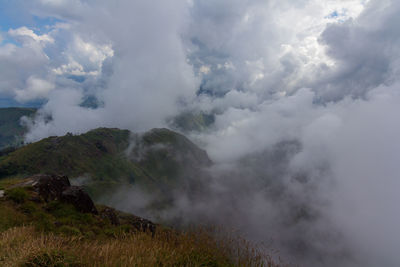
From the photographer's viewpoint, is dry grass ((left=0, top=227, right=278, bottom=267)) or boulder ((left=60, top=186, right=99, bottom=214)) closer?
dry grass ((left=0, top=227, right=278, bottom=267))

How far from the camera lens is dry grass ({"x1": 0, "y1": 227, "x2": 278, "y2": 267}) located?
5.70m

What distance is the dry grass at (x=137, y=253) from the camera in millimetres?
5701

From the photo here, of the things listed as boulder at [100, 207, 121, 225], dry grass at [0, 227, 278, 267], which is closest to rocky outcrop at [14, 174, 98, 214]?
boulder at [100, 207, 121, 225]

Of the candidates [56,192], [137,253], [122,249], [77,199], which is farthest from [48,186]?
[137,253]

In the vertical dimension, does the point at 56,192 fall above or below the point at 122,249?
above

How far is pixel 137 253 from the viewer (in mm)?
6336

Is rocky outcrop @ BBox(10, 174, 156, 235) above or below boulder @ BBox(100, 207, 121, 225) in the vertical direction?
above

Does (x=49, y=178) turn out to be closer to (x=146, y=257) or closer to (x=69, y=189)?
(x=69, y=189)

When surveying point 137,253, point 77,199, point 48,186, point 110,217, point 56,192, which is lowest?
point 137,253

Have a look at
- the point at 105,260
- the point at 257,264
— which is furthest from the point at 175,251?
the point at 257,264

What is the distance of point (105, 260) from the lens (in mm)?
5895

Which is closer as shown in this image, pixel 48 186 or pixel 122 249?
pixel 122 249

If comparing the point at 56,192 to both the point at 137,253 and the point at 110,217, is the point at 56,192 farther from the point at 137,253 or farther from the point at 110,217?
the point at 137,253

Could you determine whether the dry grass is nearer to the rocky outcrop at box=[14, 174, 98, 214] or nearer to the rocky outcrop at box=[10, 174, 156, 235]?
the rocky outcrop at box=[10, 174, 156, 235]
